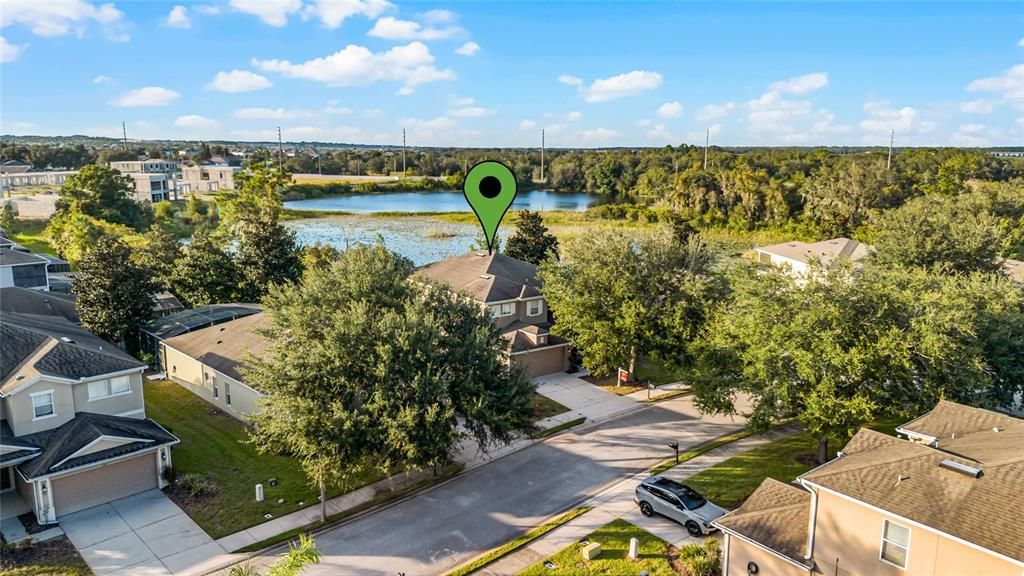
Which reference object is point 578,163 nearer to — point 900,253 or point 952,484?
point 900,253

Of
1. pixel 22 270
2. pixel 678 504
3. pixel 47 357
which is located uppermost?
pixel 22 270

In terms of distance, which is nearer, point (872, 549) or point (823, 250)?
point (872, 549)

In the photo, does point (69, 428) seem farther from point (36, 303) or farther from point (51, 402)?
point (36, 303)

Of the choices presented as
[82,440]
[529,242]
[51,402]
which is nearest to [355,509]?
[82,440]

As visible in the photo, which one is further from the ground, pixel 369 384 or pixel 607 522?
pixel 369 384

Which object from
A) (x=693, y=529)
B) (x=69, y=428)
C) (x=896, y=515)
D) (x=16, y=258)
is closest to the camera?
(x=896, y=515)

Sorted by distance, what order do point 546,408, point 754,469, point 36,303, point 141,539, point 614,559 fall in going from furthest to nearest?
point 36,303
point 546,408
point 754,469
point 141,539
point 614,559
